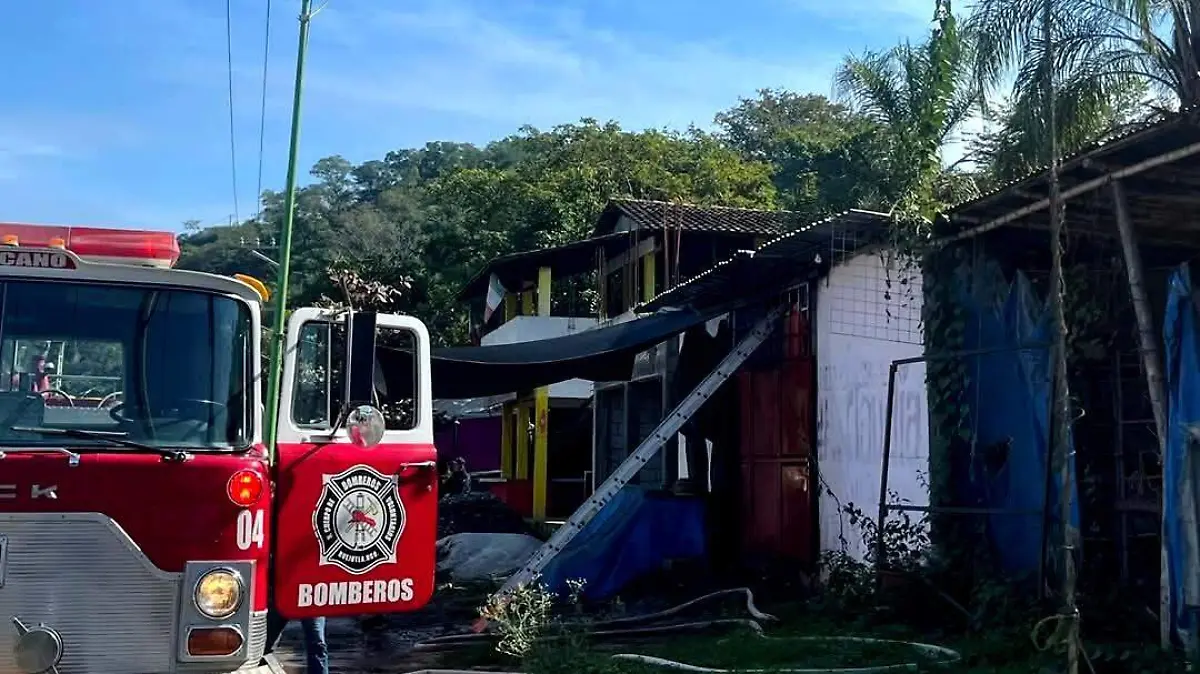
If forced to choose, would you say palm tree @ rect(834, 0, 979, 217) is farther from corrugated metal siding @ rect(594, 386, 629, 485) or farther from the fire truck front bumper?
the fire truck front bumper

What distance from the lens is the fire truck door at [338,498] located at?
5137mm

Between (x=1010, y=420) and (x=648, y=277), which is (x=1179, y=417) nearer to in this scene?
(x=1010, y=420)

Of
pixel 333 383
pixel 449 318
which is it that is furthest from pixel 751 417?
pixel 449 318

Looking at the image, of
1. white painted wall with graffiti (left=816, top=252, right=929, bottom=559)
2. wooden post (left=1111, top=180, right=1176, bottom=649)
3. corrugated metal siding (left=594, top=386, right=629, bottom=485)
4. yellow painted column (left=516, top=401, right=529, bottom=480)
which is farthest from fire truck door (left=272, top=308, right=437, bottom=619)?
yellow painted column (left=516, top=401, right=529, bottom=480)

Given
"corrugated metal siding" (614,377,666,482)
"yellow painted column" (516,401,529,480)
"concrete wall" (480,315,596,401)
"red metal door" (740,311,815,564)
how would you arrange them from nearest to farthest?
"red metal door" (740,311,815,564) < "corrugated metal siding" (614,377,666,482) < "concrete wall" (480,315,596,401) < "yellow painted column" (516,401,529,480)

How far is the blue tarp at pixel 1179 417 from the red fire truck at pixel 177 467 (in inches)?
172

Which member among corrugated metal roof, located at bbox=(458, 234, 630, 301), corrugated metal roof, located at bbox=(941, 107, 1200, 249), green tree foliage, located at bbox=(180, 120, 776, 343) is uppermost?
green tree foliage, located at bbox=(180, 120, 776, 343)

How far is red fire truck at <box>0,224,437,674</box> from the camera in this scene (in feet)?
14.2

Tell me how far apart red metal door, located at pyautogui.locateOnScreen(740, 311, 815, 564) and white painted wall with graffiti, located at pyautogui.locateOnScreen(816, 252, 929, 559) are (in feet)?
1.06

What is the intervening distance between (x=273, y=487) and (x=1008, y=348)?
5.37 meters

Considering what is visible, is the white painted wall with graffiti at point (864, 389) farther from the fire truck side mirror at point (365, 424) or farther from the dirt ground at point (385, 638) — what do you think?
the fire truck side mirror at point (365, 424)

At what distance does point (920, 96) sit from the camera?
1736 cm

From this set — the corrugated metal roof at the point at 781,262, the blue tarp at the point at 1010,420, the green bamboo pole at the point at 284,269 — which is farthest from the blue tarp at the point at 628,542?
the green bamboo pole at the point at 284,269

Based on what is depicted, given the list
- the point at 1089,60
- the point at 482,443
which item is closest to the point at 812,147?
the point at 482,443
